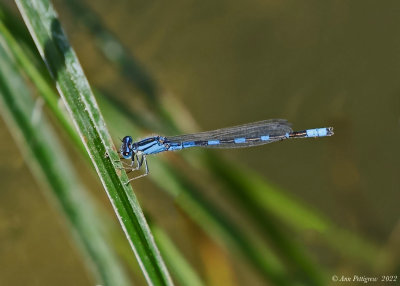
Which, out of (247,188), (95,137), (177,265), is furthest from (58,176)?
(247,188)

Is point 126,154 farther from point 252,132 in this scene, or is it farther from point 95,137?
point 95,137

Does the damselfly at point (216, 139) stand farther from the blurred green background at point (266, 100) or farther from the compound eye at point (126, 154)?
the blurred green background at point (266, 100)

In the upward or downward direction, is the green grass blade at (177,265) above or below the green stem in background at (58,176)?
below

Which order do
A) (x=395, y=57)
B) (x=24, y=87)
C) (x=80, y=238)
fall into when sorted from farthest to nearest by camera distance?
(x=395, y=57) → (x=24, y=87) → (x=80, y=238)

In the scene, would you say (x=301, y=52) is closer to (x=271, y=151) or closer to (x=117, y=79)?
(x=271, y=151)

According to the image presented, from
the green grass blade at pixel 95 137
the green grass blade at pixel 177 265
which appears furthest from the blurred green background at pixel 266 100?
the green grass blade at pixel 95 137

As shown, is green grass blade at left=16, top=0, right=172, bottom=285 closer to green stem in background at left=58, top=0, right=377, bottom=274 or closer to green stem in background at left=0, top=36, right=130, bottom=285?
green stem in background at left=0, top=36, right=130, bottom=285

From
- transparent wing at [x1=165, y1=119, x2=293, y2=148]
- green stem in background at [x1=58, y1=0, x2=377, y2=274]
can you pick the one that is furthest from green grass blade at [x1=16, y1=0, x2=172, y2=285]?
transparent wing at [x1=165, y1=119, x2=293, y2=148]

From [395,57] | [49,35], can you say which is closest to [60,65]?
[49,35]
